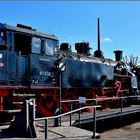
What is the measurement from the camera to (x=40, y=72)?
14.8 metres

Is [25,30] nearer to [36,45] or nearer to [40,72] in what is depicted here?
[36,45]

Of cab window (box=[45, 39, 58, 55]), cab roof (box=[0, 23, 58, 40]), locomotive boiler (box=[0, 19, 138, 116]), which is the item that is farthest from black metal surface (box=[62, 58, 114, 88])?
cab roof (box=[0, 23, 58, 40])

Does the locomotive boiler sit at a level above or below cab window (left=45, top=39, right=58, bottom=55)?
below

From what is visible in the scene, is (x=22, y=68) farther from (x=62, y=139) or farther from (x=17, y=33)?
(x=62, y=139)

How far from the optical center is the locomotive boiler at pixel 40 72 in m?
13.5

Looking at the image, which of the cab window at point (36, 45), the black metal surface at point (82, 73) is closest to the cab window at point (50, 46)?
the cab window at point (36, 45)

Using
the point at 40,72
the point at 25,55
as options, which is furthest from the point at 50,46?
the point at 25,55

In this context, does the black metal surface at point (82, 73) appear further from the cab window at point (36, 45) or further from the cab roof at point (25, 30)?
the cab window at point (36, 45)

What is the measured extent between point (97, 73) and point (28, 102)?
902 centimetres

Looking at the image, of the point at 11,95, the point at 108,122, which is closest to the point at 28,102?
the point at 11,95

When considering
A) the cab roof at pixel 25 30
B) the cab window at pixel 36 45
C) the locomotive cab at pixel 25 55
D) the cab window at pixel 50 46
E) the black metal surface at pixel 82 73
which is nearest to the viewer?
the locomotive cab at pixel 25 55

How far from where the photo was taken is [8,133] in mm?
10797

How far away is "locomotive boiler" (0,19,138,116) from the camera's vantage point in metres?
13.5

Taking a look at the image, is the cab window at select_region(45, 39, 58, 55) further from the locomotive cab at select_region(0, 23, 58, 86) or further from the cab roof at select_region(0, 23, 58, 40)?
the cab roof at select_region(0, 23, 58, 40)
